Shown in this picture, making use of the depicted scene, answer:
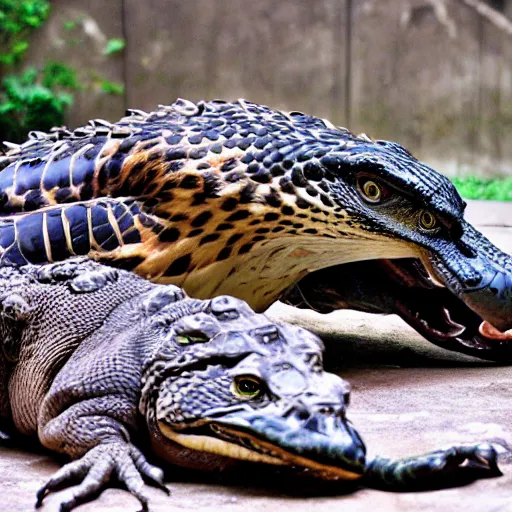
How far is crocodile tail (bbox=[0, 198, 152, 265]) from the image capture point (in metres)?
3.52

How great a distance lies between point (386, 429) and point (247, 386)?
729mm

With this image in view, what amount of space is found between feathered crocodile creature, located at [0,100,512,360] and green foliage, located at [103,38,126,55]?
683 centimetres

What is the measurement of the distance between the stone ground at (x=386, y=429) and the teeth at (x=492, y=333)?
0.12 meters

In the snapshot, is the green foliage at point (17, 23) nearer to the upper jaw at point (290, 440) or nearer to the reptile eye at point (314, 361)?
the reptile eye at point (314, 361)

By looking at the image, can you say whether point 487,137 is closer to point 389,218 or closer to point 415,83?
point 415,83

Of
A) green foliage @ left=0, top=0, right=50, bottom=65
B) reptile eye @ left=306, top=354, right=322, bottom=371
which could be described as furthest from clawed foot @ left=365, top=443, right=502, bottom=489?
green foliage @ left=0, top=0, right=50, bottom=65

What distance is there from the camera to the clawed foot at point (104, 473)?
2.30m

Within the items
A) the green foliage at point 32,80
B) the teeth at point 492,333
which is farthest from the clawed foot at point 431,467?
the green foliage at point 32,80

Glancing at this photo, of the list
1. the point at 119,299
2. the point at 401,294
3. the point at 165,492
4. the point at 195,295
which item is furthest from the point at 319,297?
the point at 165,492

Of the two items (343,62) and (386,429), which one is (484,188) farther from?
(386,429)

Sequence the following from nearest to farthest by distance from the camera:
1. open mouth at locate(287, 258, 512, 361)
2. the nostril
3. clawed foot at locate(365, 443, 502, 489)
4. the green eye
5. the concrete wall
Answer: clawed foot at locate(365, 443, 502, 489)
the green eye
the nostril
open mouth at locate(287, 258, 512, 361)
the concrete wall

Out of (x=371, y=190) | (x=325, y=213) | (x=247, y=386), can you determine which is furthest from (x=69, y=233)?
(x=247, y=386)

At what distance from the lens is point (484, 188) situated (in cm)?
931

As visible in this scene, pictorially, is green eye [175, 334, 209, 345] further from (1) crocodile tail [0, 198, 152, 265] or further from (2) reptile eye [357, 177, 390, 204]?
(2) reptile eye [357, 177, 390, 204]
